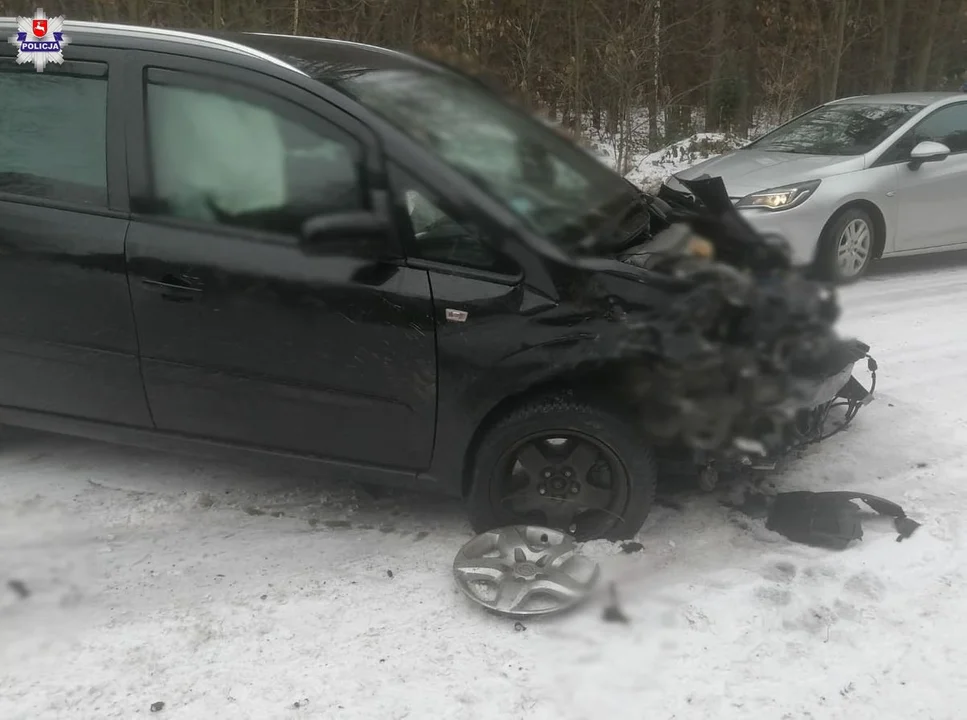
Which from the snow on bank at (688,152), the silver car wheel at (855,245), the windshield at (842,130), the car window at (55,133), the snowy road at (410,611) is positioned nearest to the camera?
the snowy road at (410,611)

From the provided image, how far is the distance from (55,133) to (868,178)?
564 cm

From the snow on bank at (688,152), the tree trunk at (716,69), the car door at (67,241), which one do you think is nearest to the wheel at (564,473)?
the car door at (67,241)

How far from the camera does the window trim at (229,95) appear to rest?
276 cm

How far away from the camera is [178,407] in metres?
Answer: 3.03

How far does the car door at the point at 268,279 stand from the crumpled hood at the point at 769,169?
162 inches

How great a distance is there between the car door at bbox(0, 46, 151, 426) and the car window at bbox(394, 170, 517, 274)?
1.06 meters

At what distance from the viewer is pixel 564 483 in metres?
2.91

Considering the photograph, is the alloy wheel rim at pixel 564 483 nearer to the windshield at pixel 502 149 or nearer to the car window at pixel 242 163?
the windshield at pixel 502 149

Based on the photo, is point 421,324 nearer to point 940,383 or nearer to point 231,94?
point 231,94

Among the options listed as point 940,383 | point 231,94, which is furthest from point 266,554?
point 940,383

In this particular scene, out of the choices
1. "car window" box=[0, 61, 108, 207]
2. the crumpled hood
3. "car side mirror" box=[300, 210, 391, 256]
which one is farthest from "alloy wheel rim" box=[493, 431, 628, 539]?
the crumpled hood

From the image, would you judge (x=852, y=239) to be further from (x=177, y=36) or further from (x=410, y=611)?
(x=177, y=36)

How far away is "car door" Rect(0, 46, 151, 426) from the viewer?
9.70 feet

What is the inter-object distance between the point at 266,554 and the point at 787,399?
195cm
